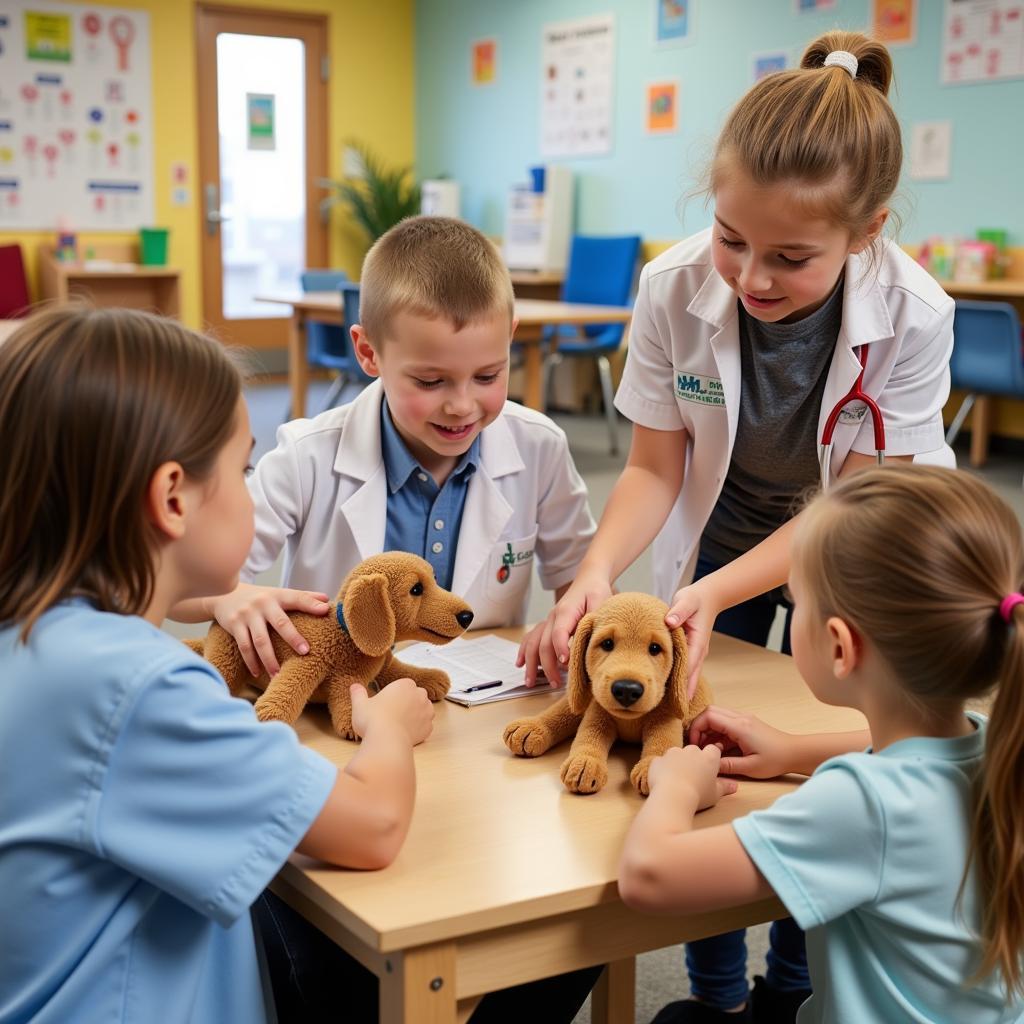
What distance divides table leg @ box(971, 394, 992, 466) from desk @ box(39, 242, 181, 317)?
427cm

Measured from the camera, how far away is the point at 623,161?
723 centimetres

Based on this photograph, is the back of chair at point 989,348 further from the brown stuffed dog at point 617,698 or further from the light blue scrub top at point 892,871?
the light blue scrub top at point 892,871

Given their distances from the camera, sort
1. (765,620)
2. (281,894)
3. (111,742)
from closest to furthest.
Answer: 1. (111,742)
2. (281,894)
3. (765,620)

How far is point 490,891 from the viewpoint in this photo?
893mm

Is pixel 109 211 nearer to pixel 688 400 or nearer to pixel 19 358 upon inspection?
pixel 688 400

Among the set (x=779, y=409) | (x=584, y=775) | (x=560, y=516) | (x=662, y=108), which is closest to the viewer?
(x=584, y=775)

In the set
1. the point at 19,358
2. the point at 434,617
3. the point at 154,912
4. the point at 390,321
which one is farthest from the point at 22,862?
the point at 390,321

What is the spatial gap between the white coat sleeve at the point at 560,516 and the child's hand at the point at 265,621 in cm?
53

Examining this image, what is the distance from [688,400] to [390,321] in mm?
398

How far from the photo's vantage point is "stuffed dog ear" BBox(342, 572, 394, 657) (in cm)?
118

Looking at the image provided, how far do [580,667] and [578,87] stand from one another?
22.6 ft

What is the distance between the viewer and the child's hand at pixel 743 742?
44.0 inches

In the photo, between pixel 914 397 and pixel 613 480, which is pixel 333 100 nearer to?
pixel 613 480

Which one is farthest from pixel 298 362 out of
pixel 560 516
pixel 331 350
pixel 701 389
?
pixel 701 389
